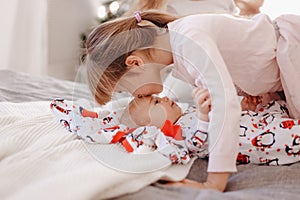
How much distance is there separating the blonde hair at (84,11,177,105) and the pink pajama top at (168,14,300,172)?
8cm

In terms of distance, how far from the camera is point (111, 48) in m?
1.08

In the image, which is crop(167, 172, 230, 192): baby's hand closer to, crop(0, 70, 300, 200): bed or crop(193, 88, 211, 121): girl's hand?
crop(0, 70, 300, 200): bed

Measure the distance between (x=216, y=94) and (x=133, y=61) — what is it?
26cm

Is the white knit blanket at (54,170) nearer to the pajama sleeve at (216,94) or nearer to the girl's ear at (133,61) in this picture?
the pajama sleeve at (216,94)

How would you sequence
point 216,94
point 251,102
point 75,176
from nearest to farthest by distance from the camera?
point 75,176, point 216,94, point 251,102

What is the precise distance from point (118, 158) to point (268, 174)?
0.32 m

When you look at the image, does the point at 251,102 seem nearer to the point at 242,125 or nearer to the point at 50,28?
the point at 242,125

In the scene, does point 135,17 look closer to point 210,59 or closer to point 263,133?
point 210,59

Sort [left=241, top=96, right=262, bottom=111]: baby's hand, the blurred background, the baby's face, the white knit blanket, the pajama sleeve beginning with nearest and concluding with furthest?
the white knit blanket → the pajama sleeve → the baby's face → [left=241, top=96, right=262, bottom=111]: baby's hand → the blurred background

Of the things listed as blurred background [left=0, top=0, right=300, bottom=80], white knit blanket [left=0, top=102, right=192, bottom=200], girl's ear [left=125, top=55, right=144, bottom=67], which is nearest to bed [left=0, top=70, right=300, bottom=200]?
white knit blanket [left=0, top=102, right=192, bottom=200]

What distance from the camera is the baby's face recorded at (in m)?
1.15

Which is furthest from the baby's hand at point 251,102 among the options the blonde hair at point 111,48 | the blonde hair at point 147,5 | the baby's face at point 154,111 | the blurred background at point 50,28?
the blurred background at point 50,28

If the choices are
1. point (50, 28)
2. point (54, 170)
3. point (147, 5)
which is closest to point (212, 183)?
point (54, 170)

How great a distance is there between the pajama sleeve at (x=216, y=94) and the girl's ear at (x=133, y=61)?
109 mm
